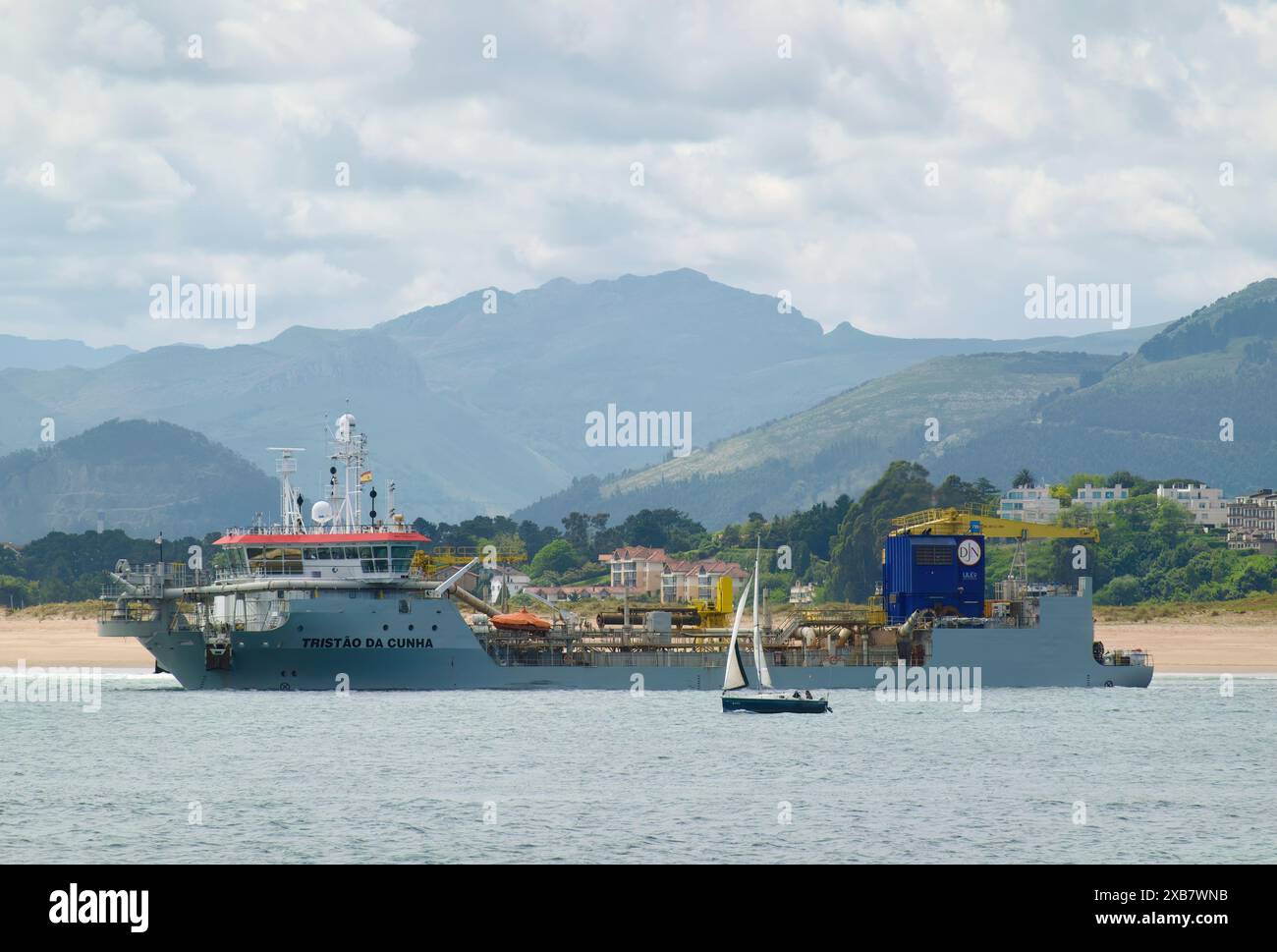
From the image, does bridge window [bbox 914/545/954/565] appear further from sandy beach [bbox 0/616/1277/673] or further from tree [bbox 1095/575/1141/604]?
tree [bbox 1095/575/1141/604]

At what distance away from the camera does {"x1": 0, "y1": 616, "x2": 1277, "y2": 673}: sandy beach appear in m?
121

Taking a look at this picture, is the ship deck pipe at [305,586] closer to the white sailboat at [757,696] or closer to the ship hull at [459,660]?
the ship hull at [459,660]

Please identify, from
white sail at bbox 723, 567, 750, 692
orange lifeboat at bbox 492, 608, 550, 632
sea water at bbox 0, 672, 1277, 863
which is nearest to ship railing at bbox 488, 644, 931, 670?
orange lifeboat at bbox 492, 608, 550, 632

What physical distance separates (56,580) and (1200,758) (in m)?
156

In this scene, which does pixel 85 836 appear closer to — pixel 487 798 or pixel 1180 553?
pixel 487 798

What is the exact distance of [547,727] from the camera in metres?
68.8

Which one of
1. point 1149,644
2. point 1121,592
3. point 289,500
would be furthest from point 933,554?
point 1121,592

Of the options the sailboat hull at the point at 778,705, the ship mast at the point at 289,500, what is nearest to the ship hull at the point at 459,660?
the ship mast at the point at 289,500

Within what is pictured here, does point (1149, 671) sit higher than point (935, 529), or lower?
lower

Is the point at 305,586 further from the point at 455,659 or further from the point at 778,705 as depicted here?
the point at 778,705

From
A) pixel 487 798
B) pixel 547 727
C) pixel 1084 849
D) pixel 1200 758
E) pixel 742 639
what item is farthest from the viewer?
pixel 742 639

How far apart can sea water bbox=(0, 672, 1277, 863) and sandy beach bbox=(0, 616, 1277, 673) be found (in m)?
39.7

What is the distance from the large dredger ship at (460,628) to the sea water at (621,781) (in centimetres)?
215
